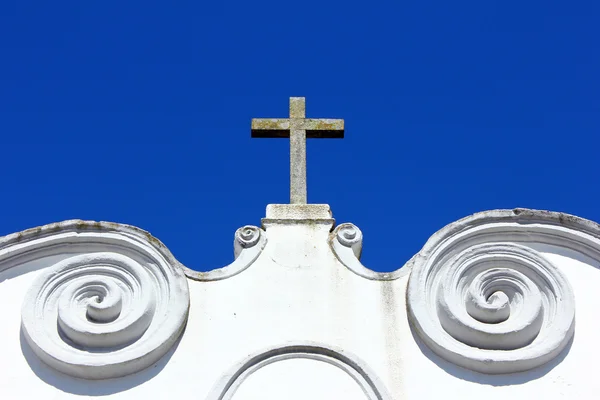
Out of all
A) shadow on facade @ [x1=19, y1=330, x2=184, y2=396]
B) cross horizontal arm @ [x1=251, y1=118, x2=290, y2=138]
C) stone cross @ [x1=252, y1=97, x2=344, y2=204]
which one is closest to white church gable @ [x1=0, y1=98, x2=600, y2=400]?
shadow on facade @ [x1=19, y1=330, x2=184, y2=396]

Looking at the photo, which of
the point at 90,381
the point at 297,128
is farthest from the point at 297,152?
the point at 90,381

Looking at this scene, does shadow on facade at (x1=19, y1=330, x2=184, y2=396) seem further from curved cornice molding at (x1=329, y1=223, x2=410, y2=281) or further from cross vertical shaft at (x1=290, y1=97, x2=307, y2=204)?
cross vertical shaft at (x1=290, y1=97, x2=307, y2=204)

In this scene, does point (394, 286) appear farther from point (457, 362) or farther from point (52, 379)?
point (52, 379)

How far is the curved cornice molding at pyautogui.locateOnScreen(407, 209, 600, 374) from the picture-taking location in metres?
8.80

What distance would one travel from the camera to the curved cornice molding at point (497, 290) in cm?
880

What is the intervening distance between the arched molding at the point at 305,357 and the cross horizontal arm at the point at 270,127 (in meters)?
2.03

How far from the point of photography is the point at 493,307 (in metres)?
8.95

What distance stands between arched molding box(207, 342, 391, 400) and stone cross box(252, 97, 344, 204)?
5.68 feet

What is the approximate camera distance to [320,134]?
1028cm

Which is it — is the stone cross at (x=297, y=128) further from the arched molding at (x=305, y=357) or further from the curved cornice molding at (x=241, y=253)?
the arched molding at (x=305, y=357)

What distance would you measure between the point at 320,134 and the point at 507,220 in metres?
1.69

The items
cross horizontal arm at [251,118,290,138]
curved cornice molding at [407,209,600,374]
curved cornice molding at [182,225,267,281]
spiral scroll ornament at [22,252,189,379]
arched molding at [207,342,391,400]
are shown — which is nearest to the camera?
arched molding at [207,342,391,400]

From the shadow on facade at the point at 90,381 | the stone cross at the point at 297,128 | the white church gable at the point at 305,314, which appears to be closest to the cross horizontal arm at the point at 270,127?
the stone cross at the point at 297,128

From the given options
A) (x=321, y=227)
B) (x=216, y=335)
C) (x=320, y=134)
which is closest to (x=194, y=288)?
(x=216, y=335)
